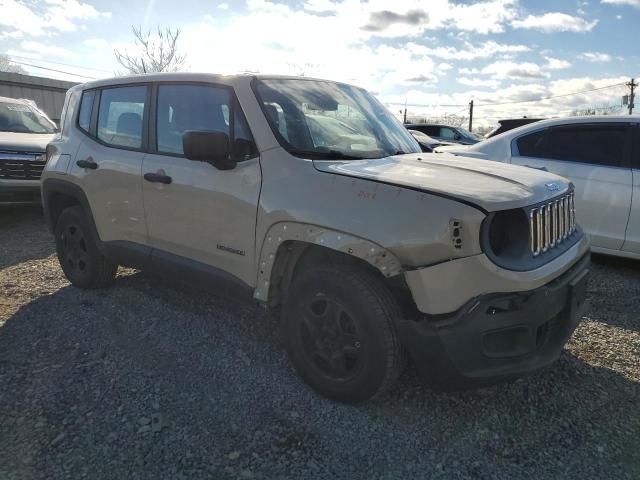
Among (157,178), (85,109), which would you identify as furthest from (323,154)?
(85,109)

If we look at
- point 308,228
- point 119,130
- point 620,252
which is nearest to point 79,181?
point 119,130

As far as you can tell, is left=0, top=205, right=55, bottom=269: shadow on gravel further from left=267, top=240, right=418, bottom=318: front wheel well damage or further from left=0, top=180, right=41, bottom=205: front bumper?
left=267, top=240, right=418, bottom=318: front wheel well damage

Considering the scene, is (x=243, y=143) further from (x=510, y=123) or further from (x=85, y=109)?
(x=510, y=123)

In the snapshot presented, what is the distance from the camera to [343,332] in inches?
107

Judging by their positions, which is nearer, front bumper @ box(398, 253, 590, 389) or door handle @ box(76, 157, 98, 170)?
front bumper @ box(398, 253, 590, 389)

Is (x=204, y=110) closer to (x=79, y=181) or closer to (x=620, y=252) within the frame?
(x=79, y=181)

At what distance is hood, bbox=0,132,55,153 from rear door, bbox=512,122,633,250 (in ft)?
22.1

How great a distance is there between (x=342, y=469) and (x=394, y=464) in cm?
25

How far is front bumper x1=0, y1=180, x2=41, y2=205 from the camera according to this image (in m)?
7.21

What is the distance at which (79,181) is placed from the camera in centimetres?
425

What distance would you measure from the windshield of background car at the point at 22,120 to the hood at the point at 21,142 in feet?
1.10

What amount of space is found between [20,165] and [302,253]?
6194mm

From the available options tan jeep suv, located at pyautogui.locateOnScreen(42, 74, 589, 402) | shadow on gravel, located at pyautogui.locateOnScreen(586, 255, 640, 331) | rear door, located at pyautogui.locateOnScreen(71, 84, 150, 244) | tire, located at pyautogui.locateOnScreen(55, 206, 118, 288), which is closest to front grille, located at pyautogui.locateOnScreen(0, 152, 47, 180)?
tire, located at pyautogui.locateOnScreen(55, 206, 118, 288)

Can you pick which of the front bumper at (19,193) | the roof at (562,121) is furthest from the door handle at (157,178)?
the front bumper at (19,193)
